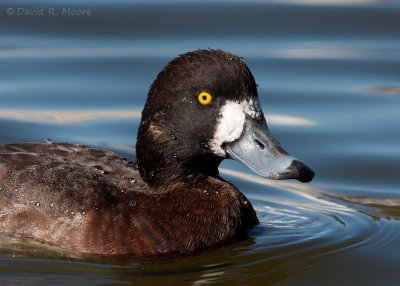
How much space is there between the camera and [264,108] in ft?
36.8

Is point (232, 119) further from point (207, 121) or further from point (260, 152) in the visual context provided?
point (260, 152)

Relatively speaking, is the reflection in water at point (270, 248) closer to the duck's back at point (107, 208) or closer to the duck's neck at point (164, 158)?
the duck's back at point (107, 208)

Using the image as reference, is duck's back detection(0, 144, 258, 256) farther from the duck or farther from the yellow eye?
the yellow eye

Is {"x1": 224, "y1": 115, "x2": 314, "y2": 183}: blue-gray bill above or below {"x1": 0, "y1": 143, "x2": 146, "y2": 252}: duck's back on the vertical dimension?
above

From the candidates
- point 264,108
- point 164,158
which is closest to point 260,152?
point 164,158

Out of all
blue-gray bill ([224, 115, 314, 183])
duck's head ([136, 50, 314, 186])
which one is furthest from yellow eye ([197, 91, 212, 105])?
blue-gray bill ([224, 115, 314, 183])

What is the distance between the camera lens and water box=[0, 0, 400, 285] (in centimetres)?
770

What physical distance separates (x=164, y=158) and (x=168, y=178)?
156 millimetres

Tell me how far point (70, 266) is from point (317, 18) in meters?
6.71

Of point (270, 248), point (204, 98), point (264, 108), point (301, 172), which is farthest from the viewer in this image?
point (264, 108)

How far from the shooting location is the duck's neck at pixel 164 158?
7887 millimetres

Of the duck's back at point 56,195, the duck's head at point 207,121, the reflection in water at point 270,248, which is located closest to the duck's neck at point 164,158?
the duck's head at point 207,121

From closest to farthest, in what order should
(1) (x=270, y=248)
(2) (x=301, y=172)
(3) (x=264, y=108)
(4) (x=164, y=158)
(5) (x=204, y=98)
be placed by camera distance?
(2) (x=301, y=172), (5) (x=204, y=98), (4) (x=164, y=158), (1) (x=270, y=248), (3) (x=264, y=108)

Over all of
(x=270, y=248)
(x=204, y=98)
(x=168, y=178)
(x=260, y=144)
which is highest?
(x=204, y=98)
